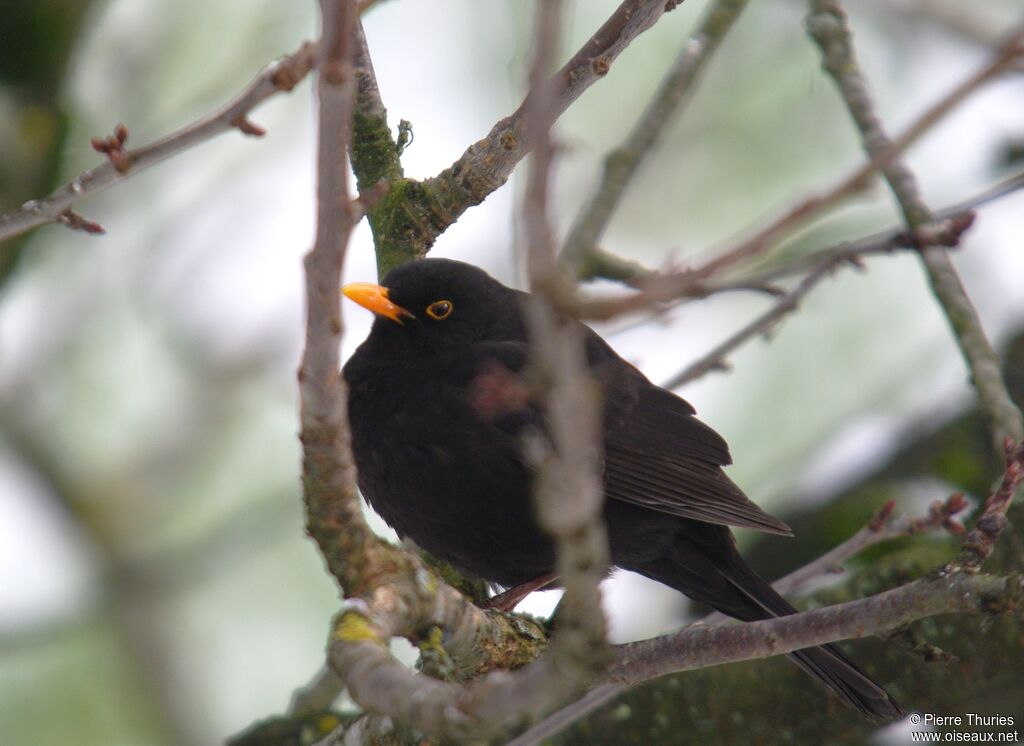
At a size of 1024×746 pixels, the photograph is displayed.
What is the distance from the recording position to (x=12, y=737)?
7562 mm

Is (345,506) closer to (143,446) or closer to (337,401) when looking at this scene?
(337,401)

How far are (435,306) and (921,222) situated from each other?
6.10 feet

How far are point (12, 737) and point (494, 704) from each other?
6.81 m

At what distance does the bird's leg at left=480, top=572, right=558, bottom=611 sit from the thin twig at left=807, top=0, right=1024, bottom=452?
158 centimetres

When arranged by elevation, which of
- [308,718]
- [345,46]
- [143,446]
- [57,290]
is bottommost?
[308,718]

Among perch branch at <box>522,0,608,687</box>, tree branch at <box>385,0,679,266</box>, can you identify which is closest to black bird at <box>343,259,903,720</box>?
tree branch at <box>385,0,679,266</box>

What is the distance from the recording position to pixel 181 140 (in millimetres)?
2498

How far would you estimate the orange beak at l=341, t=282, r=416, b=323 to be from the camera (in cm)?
419

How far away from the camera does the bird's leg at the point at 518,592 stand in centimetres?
416

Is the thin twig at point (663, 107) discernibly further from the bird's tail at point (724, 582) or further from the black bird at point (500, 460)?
the bird's tail at point (724, 582)

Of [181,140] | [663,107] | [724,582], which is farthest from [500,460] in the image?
[663,107]

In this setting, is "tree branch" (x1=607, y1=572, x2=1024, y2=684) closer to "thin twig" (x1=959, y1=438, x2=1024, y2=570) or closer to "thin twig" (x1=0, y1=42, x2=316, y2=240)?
"thin twig" (x1=959, y1=438, x2=1024, y2=570)

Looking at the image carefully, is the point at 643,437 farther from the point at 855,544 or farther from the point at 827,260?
the point at 827,260

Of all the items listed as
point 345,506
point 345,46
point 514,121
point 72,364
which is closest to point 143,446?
point 72,364
